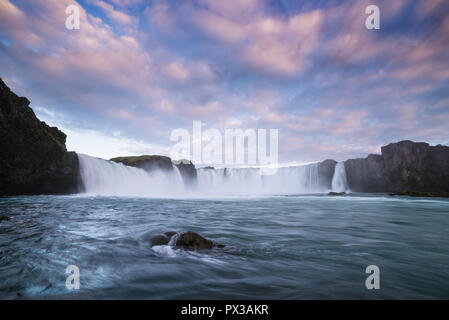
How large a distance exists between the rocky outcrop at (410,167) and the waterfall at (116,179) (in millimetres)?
65997

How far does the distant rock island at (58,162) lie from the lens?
26641mm

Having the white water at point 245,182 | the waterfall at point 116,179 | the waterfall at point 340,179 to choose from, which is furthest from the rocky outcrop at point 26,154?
the waterfall at point 340,179

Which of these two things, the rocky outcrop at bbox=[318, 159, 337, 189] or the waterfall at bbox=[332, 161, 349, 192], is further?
the rocky outcrop at bbox=[318, 159, 337, 189]

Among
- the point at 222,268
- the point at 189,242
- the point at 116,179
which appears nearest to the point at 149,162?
the point at 116,179

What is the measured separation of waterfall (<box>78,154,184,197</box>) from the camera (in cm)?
3969

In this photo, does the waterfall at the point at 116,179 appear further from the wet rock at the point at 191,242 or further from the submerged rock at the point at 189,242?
the wet rock at the point at 191,242

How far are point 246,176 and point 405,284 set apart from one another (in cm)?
7857

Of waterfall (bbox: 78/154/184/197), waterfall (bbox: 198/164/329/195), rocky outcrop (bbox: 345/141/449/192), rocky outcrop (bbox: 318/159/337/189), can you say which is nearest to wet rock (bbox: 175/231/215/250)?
waterfall (bbox: 78/154/184/197)

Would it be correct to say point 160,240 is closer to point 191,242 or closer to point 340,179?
point 191,242

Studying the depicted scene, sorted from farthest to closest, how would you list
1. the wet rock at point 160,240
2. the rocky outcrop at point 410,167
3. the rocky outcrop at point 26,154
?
the rocky outcrop at point 410,167, the rocky outcrop at point 26,154, the wet rock at point 160,240

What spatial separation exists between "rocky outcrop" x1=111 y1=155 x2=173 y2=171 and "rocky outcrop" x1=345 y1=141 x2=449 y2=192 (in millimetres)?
65181

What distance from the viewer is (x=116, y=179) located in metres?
45.6

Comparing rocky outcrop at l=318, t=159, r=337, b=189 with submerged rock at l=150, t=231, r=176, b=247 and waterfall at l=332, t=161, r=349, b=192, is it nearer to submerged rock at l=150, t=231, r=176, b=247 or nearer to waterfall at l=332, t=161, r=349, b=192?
waterfall at l=332, t=161, r=349, b=192
